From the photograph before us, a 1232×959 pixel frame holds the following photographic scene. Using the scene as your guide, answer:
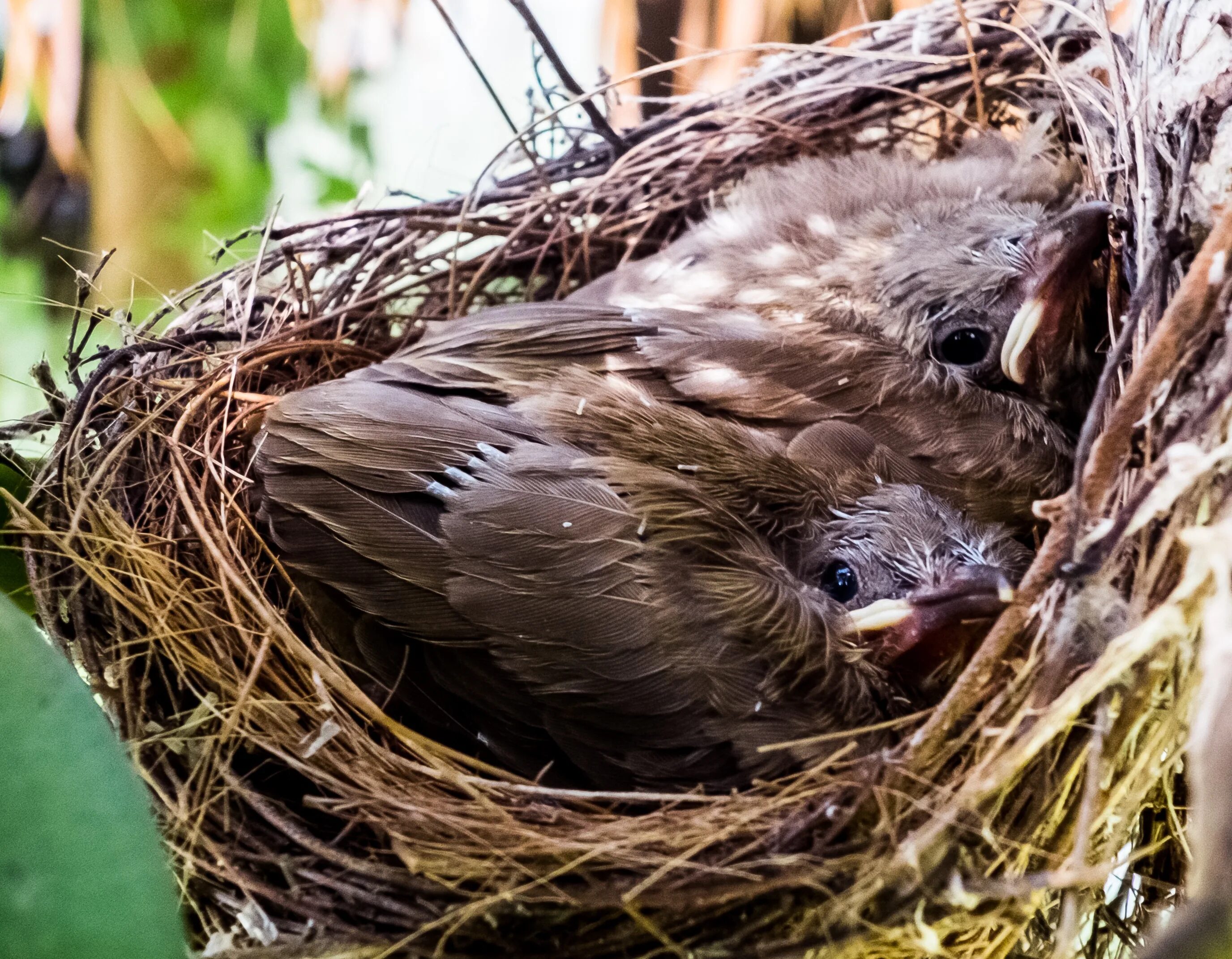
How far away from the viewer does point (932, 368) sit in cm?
127

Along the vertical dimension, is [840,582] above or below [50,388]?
below

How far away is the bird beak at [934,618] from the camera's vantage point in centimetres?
97

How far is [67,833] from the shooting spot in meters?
0.63

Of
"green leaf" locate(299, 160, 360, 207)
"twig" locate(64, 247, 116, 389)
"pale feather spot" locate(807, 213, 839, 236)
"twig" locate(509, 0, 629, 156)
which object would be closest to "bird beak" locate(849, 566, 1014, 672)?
"pale feather spot" locate(807, 213, 839, 236)

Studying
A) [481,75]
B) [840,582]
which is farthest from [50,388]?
[840,582]

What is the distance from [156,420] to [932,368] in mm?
983

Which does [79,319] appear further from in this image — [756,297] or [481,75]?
[756,297]

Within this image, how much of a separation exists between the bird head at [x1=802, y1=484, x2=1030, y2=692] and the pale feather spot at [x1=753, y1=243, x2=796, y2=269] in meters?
0.38

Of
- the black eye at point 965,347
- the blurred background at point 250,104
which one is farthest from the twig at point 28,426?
the black eye at point 965,347

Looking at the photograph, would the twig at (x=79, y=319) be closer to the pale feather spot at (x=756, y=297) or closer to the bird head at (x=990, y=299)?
the pale feather spot at (x=756, y=297)

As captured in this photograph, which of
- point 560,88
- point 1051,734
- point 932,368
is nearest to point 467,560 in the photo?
point 1051,734

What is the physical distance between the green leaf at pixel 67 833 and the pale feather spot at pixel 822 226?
1.07 meters

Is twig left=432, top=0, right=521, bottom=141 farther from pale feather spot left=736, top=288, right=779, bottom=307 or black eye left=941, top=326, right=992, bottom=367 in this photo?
black eye left=941, top=326, right=992, bottom=367

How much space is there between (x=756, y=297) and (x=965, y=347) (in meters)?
0.28
